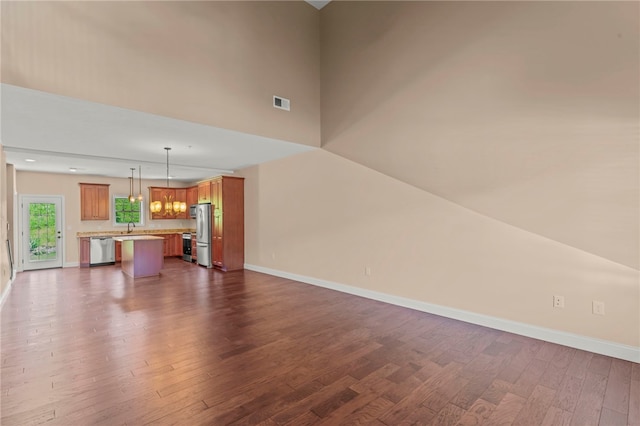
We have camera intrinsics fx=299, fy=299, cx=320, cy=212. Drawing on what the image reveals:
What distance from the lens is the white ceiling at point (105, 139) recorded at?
11.5 ft

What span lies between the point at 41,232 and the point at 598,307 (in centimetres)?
1155

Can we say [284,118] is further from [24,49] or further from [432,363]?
[432,363]

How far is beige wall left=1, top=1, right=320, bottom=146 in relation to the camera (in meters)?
3.08

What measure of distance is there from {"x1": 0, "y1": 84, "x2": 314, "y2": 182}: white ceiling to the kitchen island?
1.83 metres

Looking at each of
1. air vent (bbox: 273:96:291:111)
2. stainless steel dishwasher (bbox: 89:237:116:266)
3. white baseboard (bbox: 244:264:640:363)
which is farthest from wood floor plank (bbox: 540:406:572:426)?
stainless steel dishwasher (bbox: 89:237:116:266)

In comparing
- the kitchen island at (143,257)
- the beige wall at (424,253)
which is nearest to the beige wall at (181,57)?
the beige wall at (424,253)

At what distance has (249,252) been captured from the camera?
25.7 ft

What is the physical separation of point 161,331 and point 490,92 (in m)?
5.04

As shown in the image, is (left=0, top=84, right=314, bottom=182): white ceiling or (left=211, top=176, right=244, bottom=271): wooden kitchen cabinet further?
(left=211, top=176, right=244, bottom=271): wooden kitchen cabinet

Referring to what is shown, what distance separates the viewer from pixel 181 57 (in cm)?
394

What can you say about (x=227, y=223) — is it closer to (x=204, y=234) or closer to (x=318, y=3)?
(x=204, y=234)

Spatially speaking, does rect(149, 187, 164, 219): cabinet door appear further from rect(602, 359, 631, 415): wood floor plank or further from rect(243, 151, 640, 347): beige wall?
rect(602, 359, 631, 415): wood floor plank

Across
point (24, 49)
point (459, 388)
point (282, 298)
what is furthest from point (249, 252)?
point (459, 388)

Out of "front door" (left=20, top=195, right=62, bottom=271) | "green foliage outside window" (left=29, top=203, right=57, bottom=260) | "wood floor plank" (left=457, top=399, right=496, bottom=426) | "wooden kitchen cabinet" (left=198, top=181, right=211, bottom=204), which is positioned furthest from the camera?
"wooden kitchen cabinet" (left=198, top=181, right=211, bottom=204)
